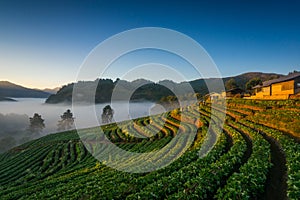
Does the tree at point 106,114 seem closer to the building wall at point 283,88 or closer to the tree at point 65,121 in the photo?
the tree at point 65,121

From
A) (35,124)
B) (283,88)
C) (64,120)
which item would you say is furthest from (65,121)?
(283,88)

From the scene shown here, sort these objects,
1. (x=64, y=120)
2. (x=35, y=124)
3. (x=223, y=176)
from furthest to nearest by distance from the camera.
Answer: (x=64, y=120) < (x=35, y=124) < (x=223, y=176)

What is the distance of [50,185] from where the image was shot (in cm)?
2469

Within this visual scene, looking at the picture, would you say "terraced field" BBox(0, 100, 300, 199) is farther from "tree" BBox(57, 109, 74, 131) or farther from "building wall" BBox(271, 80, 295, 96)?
"tree" BBox(57, 109, 74, 131)

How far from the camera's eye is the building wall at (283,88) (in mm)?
48441

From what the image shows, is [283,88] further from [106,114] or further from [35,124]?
[35,124]

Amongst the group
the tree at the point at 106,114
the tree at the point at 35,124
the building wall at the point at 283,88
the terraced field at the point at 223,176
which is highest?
the building wall at the point at 283,88

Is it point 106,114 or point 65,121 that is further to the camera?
point 65,121

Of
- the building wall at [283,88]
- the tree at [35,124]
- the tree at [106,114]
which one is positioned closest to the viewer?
the building wall at [283,88]

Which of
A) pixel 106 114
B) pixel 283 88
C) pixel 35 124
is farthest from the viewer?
pixel 35 124

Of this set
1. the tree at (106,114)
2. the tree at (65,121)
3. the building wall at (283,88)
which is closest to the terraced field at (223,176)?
the building wall at (283,88)

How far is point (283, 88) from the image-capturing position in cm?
5122

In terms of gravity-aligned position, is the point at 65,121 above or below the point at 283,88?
below

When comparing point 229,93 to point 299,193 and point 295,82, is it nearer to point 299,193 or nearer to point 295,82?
point 295,82
